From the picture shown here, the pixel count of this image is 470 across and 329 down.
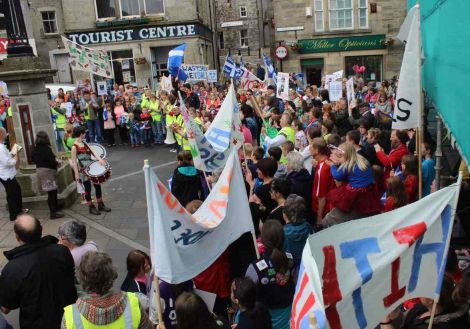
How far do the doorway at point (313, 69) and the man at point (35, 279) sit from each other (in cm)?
2695

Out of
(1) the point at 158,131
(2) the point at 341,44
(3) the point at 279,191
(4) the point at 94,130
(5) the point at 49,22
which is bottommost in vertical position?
(1) the point at 158,131

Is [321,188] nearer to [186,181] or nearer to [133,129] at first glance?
[186,181]

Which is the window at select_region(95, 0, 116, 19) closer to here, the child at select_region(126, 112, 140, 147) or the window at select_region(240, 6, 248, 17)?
the child at select_region(126, 112, 140, 147)

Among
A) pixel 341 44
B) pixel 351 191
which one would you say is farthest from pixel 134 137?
pixel 341 44

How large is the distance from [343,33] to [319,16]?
1696mm

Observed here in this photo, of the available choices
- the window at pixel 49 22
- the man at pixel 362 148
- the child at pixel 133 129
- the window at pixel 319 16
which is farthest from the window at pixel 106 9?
the man at pixel 362 148

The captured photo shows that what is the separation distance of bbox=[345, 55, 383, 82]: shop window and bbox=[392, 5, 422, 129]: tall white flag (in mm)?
24414

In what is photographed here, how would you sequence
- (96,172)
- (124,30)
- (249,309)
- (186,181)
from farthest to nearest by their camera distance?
(124,30), (96,172), (186,181), (249,309)

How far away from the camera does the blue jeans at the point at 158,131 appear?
1605 centimetres

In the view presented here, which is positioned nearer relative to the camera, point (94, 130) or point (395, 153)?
point (395, 153)

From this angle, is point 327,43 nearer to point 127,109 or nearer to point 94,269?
point 127,109

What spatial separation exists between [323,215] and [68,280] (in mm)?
3200

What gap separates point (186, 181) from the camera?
22.7 feet

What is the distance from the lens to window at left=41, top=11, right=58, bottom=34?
1158 inches
